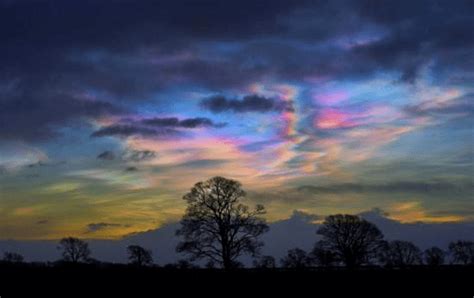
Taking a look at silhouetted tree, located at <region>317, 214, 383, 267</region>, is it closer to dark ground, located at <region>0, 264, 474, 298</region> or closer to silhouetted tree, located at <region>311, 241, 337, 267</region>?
silhouetted tree, located at <region>311, 241, 337, 267</region>

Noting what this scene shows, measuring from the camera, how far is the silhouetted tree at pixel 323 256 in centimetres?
9062

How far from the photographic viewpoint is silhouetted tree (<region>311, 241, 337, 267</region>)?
297 feet

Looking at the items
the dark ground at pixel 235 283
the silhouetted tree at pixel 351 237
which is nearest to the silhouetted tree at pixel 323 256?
the silhouetted tree at pixel 351 237

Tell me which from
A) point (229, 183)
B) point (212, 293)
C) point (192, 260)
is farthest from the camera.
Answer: point (229, 183)

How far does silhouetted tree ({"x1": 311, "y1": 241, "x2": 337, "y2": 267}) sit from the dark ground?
5486 centimetres

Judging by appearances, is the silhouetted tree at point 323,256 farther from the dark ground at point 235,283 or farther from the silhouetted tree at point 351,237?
the dark ground at point 235,283

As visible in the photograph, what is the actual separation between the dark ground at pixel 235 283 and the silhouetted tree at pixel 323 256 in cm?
5486

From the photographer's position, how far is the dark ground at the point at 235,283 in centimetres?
2925

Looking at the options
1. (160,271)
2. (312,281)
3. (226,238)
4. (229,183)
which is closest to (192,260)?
(226,238)

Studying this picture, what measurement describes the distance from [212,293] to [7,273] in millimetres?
12639

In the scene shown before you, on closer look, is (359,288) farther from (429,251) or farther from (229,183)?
(429,251)

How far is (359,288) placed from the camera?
30594 millimetres

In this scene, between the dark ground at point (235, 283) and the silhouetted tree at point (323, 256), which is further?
the silhouetted tree at point (323, 256)

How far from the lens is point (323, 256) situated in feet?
301
